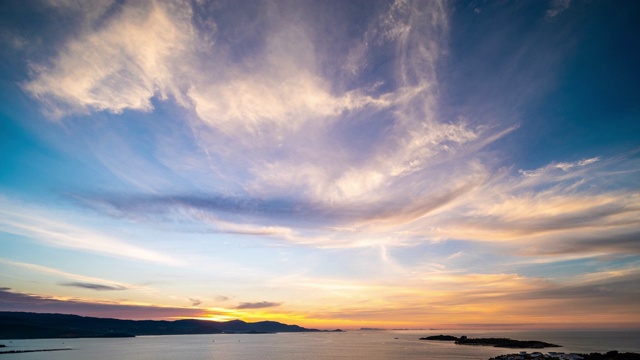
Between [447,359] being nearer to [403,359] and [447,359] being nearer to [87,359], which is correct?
[403,359]

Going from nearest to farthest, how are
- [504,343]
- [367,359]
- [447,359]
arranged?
[447,359], [367,359], [504,343]

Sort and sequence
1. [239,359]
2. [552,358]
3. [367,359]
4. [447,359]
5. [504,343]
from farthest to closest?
[504,343]
[239,359]
[367,359]
[447,359]
[552,358]

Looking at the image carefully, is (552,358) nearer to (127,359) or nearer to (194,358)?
(194,358)

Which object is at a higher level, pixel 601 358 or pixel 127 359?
pixel 601 358

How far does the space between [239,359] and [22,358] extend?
7334 cm

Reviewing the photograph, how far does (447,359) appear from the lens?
97.5 m

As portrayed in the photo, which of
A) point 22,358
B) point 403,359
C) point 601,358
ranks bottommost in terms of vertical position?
point 22,358

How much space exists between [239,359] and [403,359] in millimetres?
54620

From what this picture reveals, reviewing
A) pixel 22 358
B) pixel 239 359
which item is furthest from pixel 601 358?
pixel 22 358

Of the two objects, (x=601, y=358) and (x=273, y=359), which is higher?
(x=601, y=358)

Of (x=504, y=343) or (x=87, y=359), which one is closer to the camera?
(x=87, y=359)

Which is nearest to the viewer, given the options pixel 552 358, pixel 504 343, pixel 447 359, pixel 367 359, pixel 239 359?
pixel 552 358

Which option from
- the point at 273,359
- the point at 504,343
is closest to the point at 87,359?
the point at 273,359

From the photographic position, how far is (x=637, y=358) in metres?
72.4
